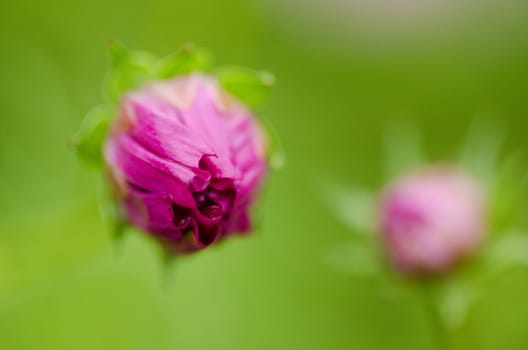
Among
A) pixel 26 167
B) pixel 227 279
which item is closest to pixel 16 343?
pixel 26 167

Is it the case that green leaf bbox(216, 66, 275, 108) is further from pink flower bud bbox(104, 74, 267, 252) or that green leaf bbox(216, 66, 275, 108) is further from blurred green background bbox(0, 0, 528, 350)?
blurred green background bbox(0, 0, 528, 350)

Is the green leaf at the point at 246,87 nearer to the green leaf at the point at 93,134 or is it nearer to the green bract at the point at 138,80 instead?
the green bract at the point at 138,80

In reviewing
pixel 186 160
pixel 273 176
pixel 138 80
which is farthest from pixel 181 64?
pixel 273 176

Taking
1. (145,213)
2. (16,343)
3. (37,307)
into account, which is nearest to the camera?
(145,213)

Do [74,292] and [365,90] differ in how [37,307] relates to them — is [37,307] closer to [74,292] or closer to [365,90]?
[74,292]

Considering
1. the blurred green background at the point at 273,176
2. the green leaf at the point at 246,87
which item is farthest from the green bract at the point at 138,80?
the blurred green background at the point at 273,176

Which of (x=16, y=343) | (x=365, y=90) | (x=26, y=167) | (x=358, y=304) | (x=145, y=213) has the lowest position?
(x=145, y=213)
